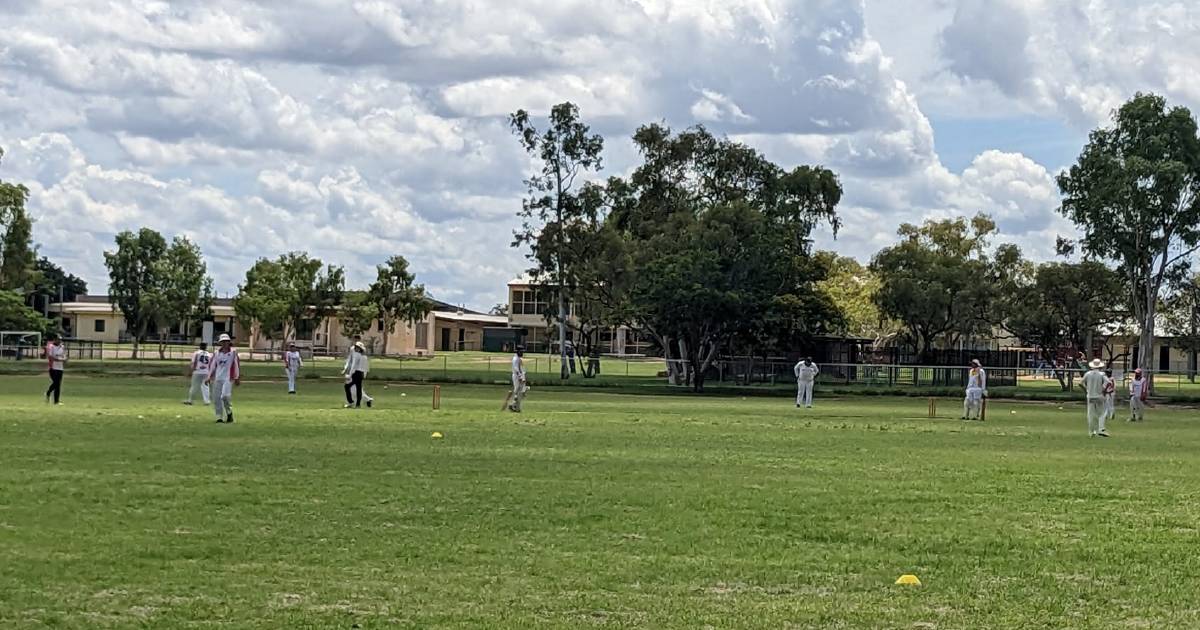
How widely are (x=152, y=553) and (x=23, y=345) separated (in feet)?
265

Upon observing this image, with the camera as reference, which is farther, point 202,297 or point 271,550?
point 202,297

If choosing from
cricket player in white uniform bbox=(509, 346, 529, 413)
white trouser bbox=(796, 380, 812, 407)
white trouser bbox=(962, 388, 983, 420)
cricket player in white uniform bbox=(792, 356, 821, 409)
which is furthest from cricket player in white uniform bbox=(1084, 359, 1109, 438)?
white trouser bbox=(796, 380, 812, 407)

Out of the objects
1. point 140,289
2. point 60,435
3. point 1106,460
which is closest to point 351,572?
point 60,435

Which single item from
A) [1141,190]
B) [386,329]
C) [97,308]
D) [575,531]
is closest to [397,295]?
[386,329]

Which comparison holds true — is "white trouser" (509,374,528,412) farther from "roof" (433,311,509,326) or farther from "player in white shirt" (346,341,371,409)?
"roof" (433,311,509,326)

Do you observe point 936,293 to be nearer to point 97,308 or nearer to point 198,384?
point 198,384

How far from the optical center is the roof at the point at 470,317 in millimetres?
152000

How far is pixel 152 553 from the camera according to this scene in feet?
40.8

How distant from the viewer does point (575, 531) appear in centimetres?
1421

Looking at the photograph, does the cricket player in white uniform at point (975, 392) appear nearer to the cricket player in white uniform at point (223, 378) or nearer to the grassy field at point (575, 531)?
the grassy field at point (575, 531)

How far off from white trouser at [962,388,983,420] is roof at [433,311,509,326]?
104927 mm

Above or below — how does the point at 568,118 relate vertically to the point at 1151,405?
above

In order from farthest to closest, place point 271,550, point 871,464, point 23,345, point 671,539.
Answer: point 23,345 < point 871,464 < point 671,539 < point 271,550

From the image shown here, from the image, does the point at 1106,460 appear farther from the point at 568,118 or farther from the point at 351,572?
the point at 568,118
